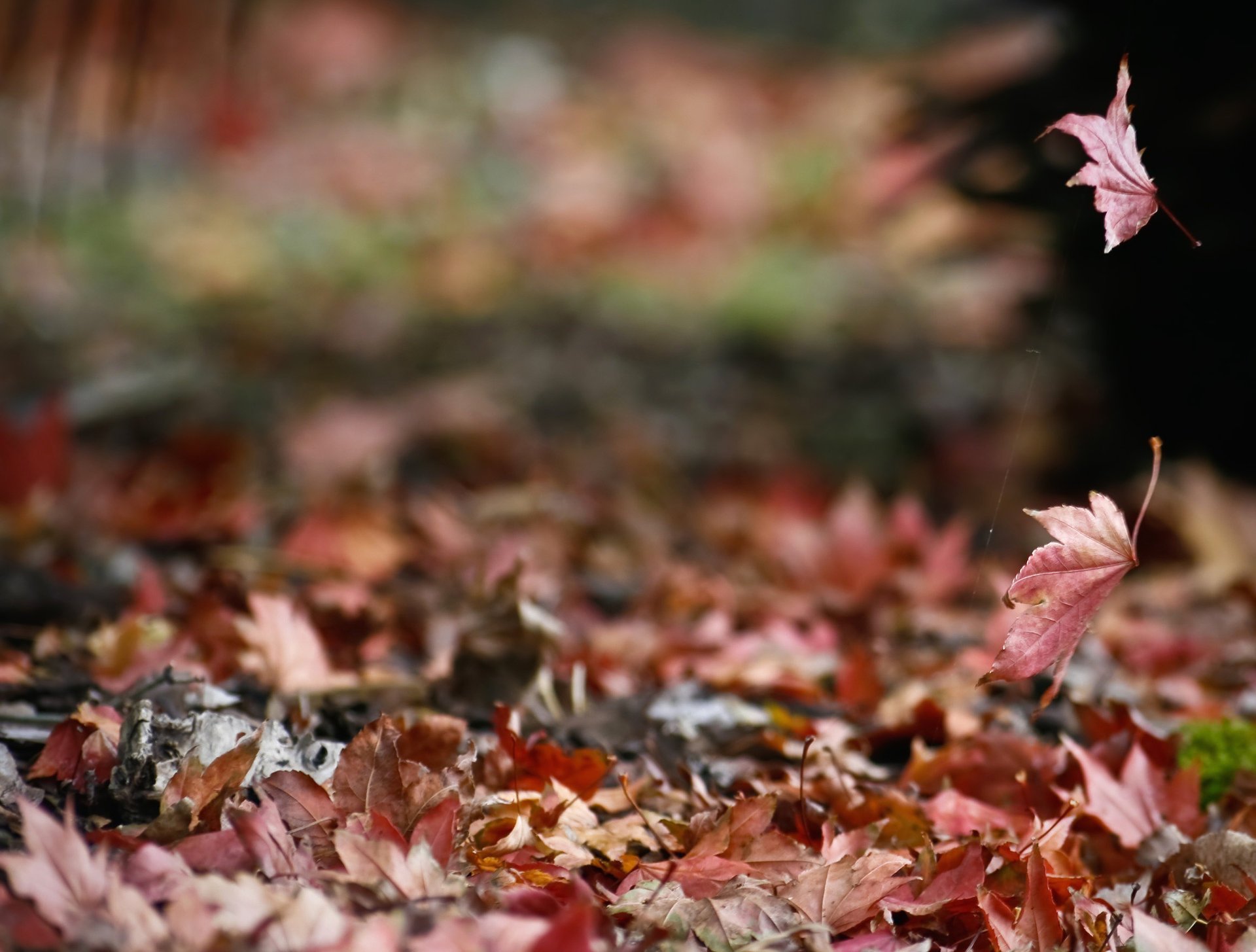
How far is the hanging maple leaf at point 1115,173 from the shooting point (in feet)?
3.79

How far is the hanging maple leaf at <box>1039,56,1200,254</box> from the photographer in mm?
1155

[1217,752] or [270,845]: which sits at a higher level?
[270,845]

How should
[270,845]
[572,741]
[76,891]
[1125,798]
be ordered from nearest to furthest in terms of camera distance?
[76,891]
[270,845]
[1125,798]
[572,741]

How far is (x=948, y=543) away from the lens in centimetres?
228

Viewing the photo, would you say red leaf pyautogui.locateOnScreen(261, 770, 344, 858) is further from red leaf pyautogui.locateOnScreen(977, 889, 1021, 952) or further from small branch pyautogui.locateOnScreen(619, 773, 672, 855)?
red leaf pyautogui.locateOnScreen(977, 889, 1021, 952)

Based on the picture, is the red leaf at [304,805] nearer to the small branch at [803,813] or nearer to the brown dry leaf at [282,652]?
the brown dry leaf at [282,652]

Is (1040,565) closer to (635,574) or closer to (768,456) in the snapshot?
(635,574)

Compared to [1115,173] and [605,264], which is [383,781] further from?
[605,264]

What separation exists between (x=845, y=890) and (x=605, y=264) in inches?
169

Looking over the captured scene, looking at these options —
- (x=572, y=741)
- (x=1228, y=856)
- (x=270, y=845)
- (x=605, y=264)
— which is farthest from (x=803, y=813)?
(x=605, y=264)

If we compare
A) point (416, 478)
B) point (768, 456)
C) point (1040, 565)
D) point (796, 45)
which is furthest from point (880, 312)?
point (796, 45)

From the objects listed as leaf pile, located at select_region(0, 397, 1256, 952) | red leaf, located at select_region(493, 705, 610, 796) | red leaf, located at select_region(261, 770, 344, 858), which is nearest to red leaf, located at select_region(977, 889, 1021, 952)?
leaf pile, located at select_region(0, 397, 1256, 952)

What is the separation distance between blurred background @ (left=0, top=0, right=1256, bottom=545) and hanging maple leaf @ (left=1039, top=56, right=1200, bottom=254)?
0.56ft

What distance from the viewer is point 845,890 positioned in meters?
1.14
